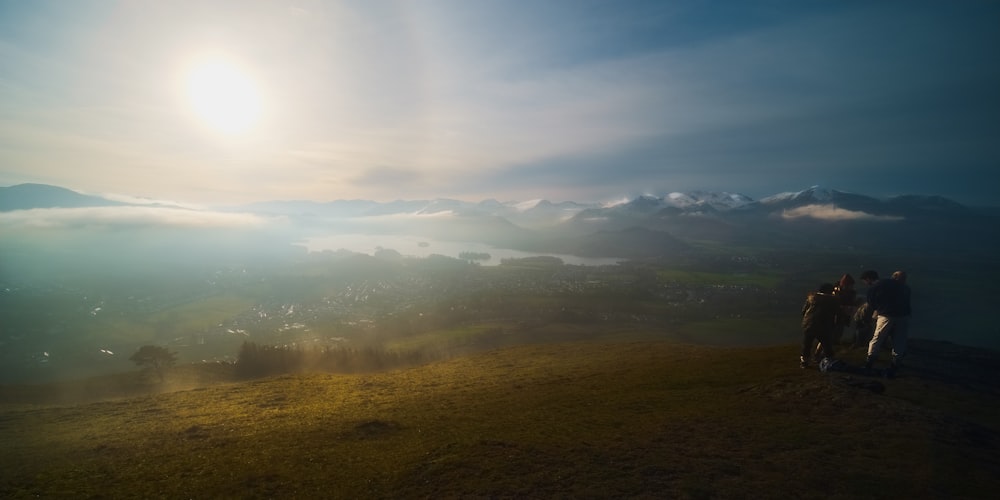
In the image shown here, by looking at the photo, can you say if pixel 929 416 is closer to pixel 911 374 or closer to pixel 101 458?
pixel 911 374

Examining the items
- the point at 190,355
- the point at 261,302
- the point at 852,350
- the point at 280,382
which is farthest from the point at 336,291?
the point at 852,350

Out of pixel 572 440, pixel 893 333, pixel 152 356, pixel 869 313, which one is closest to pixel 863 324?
pixel 869 313

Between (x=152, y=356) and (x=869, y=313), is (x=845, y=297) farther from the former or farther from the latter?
(x=152, y=356)

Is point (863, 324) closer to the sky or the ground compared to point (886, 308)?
closer to the ground

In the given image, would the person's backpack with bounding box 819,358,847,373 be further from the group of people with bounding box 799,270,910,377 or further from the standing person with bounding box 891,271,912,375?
the standing person with bounding box 891,271,912,375

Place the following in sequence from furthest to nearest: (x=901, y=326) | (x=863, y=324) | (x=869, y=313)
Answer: (x=863, y=324), (x=869, y=313), (x=901, y=326)

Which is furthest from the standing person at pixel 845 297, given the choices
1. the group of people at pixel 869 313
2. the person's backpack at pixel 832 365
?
the person's backpack at pixel 832 365
